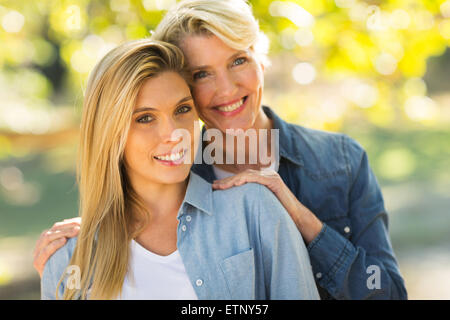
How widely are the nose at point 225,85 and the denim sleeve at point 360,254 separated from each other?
663 mm

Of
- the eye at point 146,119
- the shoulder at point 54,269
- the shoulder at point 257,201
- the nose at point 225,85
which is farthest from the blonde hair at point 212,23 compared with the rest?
the shoulder at point 54,269

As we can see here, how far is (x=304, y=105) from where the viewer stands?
11.4 ft

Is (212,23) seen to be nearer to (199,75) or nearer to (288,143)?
(199,75)

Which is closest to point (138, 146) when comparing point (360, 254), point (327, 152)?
point (327, 152)

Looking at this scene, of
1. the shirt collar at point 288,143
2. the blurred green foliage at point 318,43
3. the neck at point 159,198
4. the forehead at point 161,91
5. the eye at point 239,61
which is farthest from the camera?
the blurred green foliage at point 318,43

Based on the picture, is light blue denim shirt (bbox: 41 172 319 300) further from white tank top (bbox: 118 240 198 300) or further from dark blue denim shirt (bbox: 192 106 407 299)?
dark blue denim shirt (bbox: 192 106 407 299)

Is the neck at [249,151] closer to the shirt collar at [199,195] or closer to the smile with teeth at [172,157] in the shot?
the shirt collar at [199,195]

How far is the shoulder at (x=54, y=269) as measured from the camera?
7.19 feet

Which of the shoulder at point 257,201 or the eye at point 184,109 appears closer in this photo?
the shoulder at point 257,201

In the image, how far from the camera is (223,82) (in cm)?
235

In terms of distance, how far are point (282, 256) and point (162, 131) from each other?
67 centimetres

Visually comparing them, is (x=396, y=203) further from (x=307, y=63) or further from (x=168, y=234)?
(x=168, y=234)

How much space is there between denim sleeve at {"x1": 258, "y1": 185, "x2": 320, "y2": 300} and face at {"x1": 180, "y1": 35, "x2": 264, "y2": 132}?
0.52 metres

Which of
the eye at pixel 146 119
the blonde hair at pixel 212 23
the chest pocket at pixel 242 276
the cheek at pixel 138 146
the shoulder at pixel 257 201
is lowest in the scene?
the chest pocket at pixel 242 276
